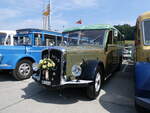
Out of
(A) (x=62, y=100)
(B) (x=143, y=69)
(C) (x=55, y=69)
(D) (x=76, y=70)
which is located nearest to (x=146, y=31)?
(B) (x=143, y=69)

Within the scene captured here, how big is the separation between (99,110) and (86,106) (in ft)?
1.28

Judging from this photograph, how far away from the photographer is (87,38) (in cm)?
585

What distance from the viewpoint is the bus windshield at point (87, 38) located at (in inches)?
225

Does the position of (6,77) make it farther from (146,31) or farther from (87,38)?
(146,31)

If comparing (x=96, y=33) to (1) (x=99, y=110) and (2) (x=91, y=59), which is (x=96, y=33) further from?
(1) (x=99, y=110)

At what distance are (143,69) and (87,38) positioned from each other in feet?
8.48

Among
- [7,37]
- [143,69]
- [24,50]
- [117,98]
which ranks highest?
[7,37]

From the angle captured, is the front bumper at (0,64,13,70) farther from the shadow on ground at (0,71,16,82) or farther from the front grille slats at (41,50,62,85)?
the front grille slats at (41,50,62,85)

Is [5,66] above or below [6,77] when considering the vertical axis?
above

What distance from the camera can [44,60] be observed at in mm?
4660

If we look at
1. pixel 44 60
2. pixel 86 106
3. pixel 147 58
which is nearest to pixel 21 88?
pixel 44 60

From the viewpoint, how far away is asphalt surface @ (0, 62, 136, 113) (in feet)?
13.5

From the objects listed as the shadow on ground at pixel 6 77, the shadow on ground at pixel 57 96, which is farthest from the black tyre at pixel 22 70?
the shadow on ground at pixel 57 96

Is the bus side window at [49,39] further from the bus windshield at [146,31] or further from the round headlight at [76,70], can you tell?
the bus windshield at [146,31]
